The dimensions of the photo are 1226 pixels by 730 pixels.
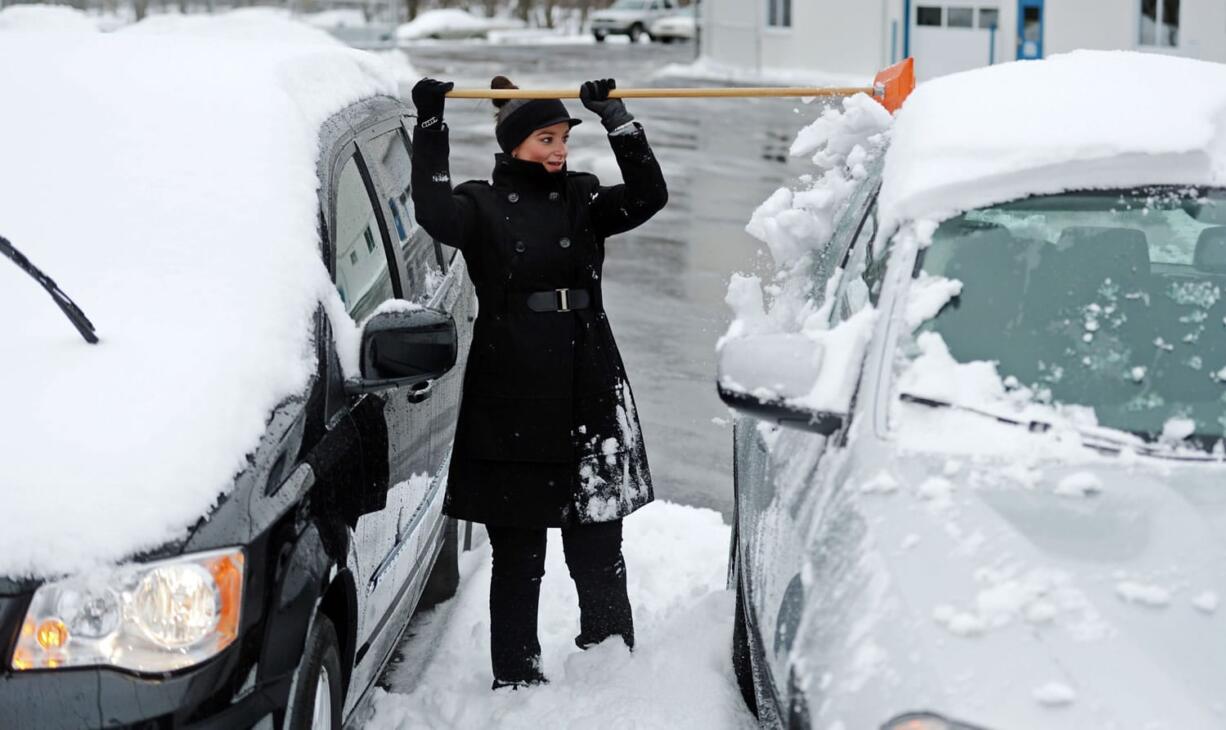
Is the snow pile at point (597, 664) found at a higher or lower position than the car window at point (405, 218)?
lower

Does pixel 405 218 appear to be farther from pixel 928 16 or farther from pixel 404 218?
pixel 928 16

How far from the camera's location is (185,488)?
264cm

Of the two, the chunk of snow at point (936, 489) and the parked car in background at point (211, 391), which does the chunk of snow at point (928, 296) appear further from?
the parked car in background at point (211, 391)

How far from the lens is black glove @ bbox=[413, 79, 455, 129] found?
12.8 ft

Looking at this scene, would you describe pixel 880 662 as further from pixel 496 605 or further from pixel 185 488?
pixel 496 605

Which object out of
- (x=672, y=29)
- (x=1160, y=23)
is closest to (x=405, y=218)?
(x=1160, y=23)

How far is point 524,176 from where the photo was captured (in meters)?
3.98

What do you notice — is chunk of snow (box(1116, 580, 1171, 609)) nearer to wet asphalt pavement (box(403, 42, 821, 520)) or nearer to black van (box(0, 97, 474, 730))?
black van (box(0, 97, 474, 730))

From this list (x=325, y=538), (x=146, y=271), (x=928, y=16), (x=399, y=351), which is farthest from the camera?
(x=928, y=16)

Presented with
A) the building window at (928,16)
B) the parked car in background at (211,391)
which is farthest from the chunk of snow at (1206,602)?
the building window at (928,16)

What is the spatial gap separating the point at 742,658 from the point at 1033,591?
1.55m

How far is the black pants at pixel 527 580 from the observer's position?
162 inches

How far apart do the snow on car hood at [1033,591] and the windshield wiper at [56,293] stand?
1.43 metres

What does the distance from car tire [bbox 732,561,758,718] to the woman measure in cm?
41
